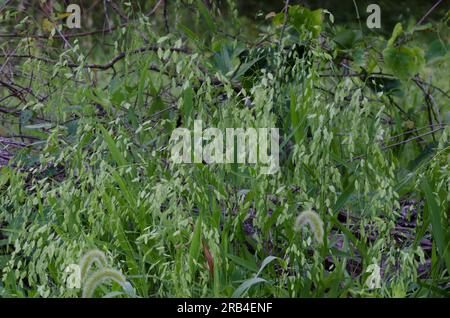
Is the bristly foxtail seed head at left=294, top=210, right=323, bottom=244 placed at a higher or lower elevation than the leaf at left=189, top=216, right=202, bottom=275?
higher

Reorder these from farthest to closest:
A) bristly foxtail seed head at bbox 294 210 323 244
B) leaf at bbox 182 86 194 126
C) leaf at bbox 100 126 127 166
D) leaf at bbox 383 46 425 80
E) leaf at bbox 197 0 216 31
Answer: leaf at bbox 383 46 425 80 → leaf at bbox 197 0 216 31 → leaf at bbox 182 86 194 126 → leaf at bbox 100 126 127 166 → bristly foxtail seed head at bbox 294 210 323 244

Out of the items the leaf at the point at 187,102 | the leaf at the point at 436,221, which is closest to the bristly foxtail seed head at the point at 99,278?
the leaf at the point at 187,102

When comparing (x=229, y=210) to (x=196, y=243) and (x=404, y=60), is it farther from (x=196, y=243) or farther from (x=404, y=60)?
(x=404, y=60)

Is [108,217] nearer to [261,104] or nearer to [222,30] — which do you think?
[261,104]

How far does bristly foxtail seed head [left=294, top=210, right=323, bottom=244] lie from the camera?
80.6 inches

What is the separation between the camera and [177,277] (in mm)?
2072

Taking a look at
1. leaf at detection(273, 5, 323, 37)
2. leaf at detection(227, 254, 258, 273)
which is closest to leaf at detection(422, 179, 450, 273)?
leaf at detection(227, 254, 258, 273)

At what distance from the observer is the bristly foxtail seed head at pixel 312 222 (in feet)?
6.72

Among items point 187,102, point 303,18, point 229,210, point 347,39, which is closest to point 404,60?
point 347,39

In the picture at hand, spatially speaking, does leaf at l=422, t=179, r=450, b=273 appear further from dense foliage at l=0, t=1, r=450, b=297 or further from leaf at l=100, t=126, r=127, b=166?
leaf at l=100, t=126, r=127, b=166

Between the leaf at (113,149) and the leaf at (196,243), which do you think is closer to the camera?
the leaf at (196,243)

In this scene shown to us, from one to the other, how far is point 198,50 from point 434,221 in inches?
33.5

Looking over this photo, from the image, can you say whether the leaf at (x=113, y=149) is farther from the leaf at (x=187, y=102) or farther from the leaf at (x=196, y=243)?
the leaf at (x=196, y=243)

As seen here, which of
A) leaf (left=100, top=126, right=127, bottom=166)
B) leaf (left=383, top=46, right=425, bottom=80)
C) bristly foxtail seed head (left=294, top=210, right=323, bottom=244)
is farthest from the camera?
leaf (left=383, top=46, right=425, bottom=80)
